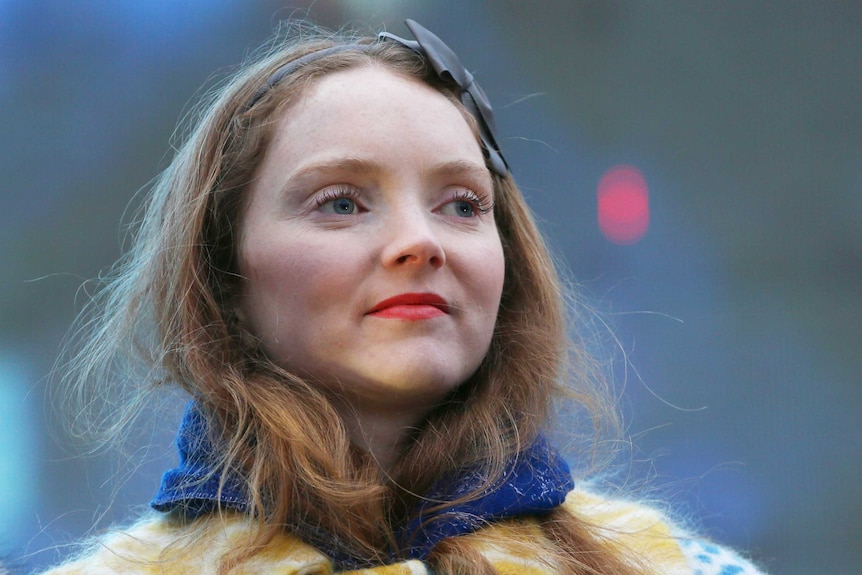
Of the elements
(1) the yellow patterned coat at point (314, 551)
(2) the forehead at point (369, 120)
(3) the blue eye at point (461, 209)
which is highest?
(2) the forehead at point (369, 120)

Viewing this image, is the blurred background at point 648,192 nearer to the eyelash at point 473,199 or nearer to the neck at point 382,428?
the eyelash at point 473,199

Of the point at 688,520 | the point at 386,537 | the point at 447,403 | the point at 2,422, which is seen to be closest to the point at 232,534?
the point at 386,537

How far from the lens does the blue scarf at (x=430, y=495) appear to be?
1.47 meters

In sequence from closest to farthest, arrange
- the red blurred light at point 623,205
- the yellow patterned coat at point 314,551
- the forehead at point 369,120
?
the yellow patterned coat at point 314,551 → the forehead at point 369,120 → the red blurred light at point 623,205

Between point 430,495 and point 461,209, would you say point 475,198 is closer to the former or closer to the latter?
point 461,209

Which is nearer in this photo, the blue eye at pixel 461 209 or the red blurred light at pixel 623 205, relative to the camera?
the blue eye at pixel 461 209

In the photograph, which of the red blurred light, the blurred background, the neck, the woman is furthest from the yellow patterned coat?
the red blurred light

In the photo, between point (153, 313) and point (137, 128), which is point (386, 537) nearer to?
point (153, 313)

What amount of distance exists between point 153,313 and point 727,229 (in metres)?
2.21

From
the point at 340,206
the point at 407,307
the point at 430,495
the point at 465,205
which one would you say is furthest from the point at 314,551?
the point at 465,205

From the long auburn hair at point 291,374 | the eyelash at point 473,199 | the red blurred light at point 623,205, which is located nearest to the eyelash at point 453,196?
the eyelash at point 473,199

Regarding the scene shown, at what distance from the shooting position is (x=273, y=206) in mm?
1650

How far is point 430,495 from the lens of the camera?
1.56 m

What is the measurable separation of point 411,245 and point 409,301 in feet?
0.29
